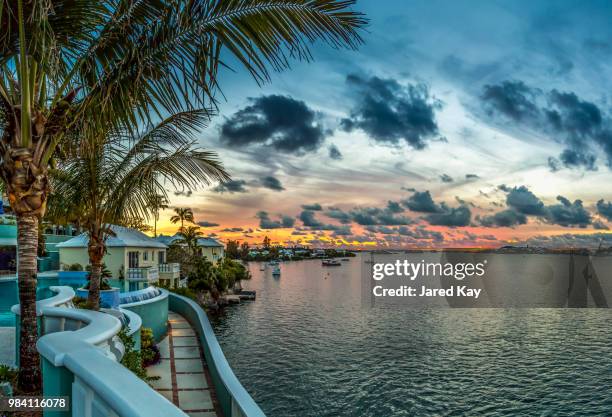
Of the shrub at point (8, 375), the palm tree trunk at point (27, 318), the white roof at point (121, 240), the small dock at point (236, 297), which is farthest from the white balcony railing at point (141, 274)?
the palm tree trunk at point (27, 318)

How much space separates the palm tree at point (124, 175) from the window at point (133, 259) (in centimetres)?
2250

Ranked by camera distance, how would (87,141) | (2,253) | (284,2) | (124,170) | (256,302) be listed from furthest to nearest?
1. (256,302)
2. (2,253)
3. (124,170)
4. (87,141)
5. (284,2)

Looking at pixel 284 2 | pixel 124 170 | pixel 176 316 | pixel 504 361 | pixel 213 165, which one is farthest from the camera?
pixel 504 361

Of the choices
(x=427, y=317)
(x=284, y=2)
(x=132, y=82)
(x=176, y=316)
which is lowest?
(x=427, y=317)

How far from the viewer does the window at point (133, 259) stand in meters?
37.1

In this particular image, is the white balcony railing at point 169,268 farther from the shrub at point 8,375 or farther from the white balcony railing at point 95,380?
the white balcony railing at point 95,380

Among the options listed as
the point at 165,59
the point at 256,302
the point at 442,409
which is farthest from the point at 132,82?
the point at 256,302

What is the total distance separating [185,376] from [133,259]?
2394cm

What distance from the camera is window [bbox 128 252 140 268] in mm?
37094

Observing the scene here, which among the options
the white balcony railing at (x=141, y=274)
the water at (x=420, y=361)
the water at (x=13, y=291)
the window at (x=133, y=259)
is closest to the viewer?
the water at (x=13, y=291)

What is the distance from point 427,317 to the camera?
195ft

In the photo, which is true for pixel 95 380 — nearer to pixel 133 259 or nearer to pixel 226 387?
pixel 226 387

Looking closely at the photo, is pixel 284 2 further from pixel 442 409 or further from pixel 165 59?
pixel 442 409

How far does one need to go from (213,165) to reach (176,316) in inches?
737
